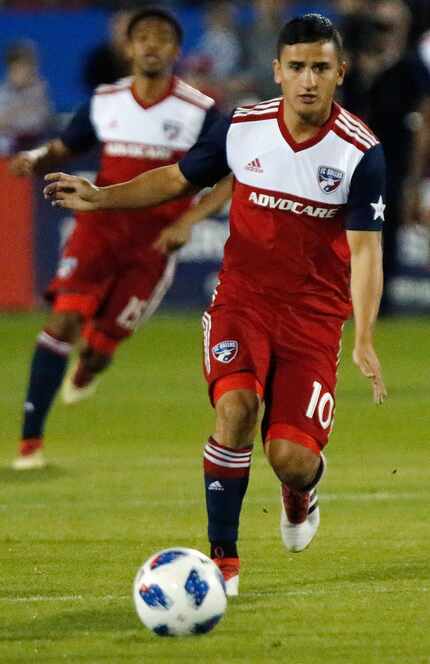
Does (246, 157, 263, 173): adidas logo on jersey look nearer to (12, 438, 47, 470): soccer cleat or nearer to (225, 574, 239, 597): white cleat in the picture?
(225, 574, 239, 597): white cleat

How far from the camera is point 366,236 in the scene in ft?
22.6

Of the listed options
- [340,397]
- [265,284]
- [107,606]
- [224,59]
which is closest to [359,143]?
[265,284]

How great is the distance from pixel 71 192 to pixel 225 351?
2.94 feet

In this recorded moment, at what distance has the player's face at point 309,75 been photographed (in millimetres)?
6871

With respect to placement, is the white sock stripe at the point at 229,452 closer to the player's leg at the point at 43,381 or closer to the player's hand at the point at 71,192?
the player's hand at the point at 71,192

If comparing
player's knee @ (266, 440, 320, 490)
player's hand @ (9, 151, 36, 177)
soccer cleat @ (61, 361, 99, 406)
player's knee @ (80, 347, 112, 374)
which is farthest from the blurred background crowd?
player's knee @ (266, 440, 320, 490)

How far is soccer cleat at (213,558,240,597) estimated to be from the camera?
22.0ft

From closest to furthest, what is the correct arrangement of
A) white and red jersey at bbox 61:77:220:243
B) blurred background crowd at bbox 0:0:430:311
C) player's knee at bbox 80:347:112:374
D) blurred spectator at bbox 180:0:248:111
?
white and red jersey at bbox 61:77:220:243
player's knee at bbox 80:347:112:374
blurred background crowd at bbox 0:0:430:311
blurred spectator at bbox 180:0:248:111

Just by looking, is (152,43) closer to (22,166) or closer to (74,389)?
(22,166)

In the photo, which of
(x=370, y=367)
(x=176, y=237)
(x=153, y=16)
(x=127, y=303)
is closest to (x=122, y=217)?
(x=127, y=303)

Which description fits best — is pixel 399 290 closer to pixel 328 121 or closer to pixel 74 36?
pixel 74 36

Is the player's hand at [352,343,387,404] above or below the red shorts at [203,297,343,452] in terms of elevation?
above

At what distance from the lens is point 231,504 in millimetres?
6773

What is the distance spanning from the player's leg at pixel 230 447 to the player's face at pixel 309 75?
99 centimetres
